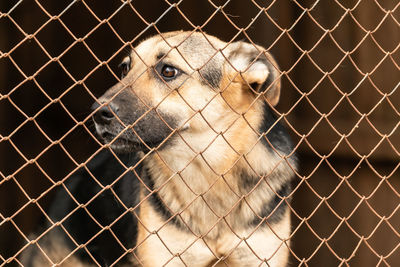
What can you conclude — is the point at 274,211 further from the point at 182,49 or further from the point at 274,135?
the point at 182,49

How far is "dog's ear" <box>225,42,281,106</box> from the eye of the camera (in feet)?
9.95

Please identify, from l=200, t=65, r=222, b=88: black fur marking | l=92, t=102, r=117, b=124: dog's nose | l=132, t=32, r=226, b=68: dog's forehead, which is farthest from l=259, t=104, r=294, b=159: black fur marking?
l=92, t=102, r=117, b=124: dog's nose

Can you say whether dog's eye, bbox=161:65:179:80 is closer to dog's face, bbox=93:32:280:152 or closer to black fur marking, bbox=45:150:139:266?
dog's face, bbox=93:32:280:152

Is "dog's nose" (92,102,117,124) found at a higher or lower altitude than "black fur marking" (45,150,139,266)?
higher

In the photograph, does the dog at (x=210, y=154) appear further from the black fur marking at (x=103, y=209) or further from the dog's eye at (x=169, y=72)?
the black fur marking at (x=103, y=209)

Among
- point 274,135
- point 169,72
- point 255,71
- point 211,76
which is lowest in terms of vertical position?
point 274,135

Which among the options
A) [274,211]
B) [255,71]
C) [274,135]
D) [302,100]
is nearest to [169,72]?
[255,71]

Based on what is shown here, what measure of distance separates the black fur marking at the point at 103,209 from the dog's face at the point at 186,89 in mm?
624

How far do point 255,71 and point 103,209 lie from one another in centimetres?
145

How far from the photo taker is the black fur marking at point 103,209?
11.6 ft

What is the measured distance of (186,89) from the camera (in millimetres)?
3111

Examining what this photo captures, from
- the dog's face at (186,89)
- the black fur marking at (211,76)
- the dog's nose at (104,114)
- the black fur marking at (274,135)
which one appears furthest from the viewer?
the black fur marking at (274,135)

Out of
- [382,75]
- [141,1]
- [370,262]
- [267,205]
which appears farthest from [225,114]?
[141,1]

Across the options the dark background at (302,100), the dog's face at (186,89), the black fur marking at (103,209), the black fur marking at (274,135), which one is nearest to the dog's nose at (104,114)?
the dog's face at (186,89)
